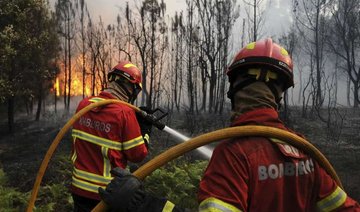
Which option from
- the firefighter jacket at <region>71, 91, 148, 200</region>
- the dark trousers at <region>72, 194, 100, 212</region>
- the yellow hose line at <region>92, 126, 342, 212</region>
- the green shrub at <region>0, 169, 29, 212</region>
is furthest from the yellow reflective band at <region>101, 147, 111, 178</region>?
the green shrub at <region>0, 169, 29, 212</region>

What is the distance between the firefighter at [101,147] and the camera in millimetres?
3906

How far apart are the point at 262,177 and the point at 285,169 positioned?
15cm

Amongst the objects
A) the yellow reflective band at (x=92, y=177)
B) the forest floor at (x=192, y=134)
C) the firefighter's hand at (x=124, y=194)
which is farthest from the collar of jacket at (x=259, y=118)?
the forest floor at (x=192, y=134)

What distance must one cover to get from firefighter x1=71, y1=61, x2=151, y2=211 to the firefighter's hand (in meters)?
2.19

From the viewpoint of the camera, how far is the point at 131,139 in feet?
12.9

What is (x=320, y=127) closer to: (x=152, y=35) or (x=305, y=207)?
(x=152, y=35)

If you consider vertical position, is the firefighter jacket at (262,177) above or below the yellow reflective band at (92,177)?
above

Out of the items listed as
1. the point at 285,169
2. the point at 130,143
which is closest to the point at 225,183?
the point at 285,169

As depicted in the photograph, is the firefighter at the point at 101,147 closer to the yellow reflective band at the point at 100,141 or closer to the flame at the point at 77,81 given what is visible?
the yellow reflective band at the point at 100,141

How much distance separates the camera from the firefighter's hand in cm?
169

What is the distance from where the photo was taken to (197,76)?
32.4 m

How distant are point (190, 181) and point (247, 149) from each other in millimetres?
6575

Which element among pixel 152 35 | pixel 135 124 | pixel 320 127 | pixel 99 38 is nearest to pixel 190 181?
pixel 135 124

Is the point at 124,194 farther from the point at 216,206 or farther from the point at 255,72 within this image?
the point at 255,72
